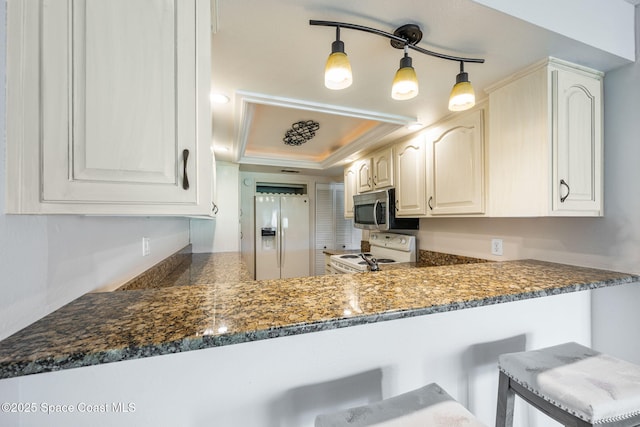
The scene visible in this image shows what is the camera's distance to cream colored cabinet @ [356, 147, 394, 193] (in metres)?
2.59

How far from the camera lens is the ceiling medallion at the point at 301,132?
2307mm

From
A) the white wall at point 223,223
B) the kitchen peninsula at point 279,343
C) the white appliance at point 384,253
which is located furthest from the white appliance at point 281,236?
the kitchen peninsula at point 279,343

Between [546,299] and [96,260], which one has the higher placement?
[96,260]

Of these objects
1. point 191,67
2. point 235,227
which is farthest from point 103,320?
point 235,227

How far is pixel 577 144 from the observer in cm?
128

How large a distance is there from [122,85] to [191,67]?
175mm

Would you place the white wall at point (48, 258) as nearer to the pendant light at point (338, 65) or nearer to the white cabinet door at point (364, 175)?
the pendant light at point (338, 65)

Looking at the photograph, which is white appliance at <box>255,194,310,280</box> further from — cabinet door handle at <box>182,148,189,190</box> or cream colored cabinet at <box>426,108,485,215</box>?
cabinet door handle at <box>182,148,189,190</box>

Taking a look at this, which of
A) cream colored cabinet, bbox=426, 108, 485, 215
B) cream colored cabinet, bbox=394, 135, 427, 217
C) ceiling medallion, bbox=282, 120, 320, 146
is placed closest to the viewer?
cream colored cabinet, bbox=426, 108, 485, 215

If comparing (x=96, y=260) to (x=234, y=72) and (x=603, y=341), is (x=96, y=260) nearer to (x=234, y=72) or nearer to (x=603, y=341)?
(x=234, y=72)

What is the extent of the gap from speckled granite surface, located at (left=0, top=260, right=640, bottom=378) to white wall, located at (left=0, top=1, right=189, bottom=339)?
46 mm

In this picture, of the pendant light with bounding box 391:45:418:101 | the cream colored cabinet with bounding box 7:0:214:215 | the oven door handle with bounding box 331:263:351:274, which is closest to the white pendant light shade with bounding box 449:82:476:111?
the pendant light with bounding box 391:45:418:101

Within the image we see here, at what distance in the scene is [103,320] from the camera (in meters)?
0.67

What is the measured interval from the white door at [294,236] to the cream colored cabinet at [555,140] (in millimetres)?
3130
